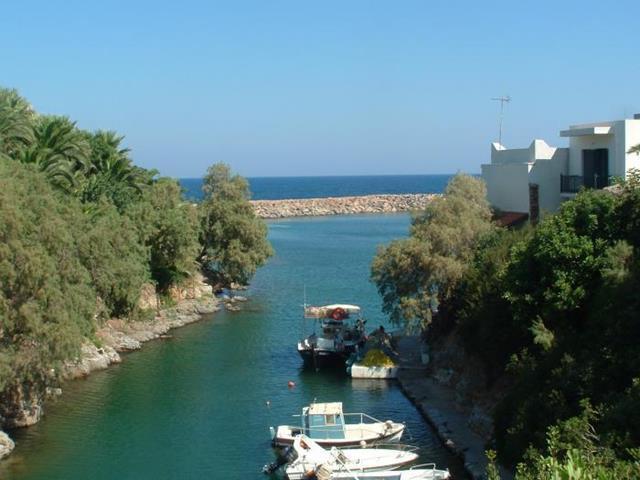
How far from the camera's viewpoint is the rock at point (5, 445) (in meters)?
28.5

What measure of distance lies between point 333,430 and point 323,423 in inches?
16.2

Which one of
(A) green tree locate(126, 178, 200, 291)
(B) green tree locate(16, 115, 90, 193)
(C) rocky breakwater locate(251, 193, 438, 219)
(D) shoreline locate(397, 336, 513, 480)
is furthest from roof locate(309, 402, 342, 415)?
(C) rocky breakwater locate(251, 193, 438, 219)

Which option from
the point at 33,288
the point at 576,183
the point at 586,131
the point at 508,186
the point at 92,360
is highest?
the point at 586,131

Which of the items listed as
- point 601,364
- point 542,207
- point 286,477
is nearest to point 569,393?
point 601,364

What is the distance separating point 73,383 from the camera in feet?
125

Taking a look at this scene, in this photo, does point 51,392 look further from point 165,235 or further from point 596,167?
point 596,167

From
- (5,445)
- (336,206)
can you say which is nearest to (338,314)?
(5,445)

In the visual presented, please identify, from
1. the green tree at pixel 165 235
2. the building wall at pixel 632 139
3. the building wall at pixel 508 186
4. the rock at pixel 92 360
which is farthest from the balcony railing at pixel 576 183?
the green tree at pixel 165 235

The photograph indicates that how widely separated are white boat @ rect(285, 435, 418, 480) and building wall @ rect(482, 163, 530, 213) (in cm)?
1941

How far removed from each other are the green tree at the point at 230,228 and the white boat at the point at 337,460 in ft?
113

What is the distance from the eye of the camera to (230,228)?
62.3m

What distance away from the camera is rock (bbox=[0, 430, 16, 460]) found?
93.7 feet

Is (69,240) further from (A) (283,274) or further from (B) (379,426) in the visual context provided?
(A) (283,274)

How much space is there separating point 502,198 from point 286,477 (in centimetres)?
2479
